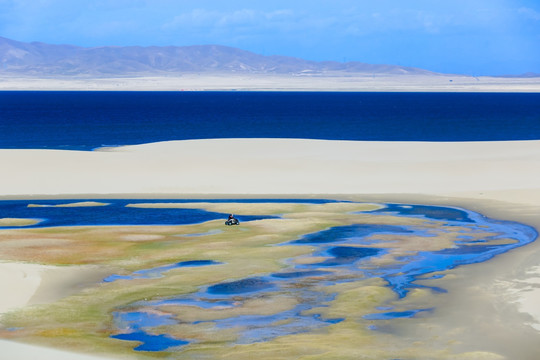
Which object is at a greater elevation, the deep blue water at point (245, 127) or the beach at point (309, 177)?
the deep blue water at point (245, 127)

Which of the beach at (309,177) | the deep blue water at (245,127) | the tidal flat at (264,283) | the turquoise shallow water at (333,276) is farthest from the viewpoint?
the deep blue water at (245,127)

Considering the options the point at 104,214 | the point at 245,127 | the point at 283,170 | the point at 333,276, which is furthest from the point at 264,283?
the point at 245,127

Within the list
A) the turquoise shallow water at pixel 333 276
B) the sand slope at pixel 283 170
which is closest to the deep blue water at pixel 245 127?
the sand slope at pixel 283 170

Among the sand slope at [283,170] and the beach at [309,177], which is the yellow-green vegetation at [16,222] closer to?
the beach at [309,177]

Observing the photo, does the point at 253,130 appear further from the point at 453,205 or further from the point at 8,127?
the point at 453,205

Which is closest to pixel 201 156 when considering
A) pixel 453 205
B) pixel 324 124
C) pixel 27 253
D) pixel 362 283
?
pixel 453 205

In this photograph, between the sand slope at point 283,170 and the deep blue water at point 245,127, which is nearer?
the sand slope at point 283,170
